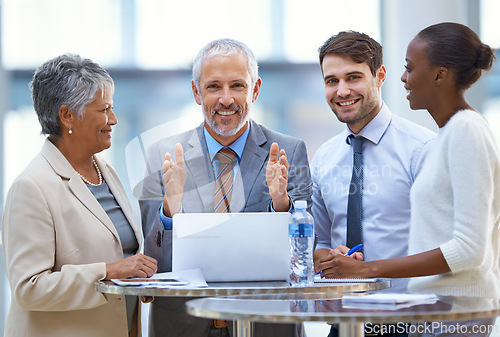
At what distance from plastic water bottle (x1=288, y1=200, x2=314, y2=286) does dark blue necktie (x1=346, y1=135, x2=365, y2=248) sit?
0.51m

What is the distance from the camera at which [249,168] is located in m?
2.42

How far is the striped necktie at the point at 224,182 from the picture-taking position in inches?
92.0

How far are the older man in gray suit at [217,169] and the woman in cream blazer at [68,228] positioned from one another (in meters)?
0.13

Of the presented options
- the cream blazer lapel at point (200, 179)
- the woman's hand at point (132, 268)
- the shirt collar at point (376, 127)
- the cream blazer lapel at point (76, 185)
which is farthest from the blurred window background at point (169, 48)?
the woman's hand at point (132, 268)

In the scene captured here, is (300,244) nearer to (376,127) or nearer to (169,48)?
(376,127)

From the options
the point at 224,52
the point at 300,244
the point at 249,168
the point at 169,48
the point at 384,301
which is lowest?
the point at 384,301

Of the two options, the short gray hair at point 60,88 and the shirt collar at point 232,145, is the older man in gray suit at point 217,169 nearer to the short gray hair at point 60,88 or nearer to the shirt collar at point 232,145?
the shirt collar at point 232,145

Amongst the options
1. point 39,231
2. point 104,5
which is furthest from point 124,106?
point 39,231

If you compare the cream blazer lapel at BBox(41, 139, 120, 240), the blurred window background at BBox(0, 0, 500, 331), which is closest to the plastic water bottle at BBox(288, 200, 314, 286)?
the cream blazer lapel at BBox(41, 139, 120, 240)

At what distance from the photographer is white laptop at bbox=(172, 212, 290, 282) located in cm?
192

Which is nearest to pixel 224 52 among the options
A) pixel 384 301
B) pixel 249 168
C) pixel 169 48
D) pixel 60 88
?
pixel 249 168

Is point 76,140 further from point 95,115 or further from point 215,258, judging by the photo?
point 215,258

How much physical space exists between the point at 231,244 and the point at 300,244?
27cm

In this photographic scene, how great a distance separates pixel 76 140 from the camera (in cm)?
234
